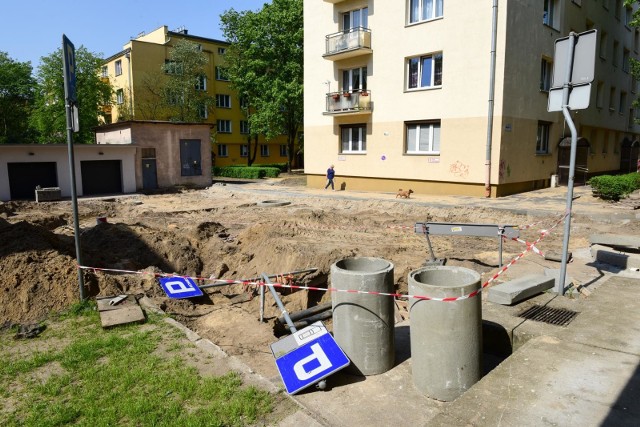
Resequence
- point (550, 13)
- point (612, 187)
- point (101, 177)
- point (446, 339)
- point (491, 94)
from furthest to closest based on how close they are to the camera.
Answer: point (101, 177) → point (550, 13) → point (491, 94) → point (612, 187) → point (446, 339)

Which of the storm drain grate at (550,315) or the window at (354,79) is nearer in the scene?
the storm drain grate at (550,315)

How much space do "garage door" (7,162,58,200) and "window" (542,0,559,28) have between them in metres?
28.2

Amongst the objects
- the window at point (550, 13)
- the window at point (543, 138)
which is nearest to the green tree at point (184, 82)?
the window at point (550, 13)

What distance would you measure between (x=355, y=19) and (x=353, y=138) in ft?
22.1

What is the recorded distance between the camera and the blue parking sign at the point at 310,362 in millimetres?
4309

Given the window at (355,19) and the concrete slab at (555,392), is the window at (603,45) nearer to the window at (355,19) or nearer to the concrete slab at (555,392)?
the window at (355,19)

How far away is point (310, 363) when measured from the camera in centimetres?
449

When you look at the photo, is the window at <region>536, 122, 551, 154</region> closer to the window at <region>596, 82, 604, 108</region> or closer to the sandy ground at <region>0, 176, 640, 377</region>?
the sandy ground at <region>0, 176, 640, 377</region>

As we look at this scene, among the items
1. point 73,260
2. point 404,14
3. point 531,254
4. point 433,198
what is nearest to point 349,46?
point 404,14

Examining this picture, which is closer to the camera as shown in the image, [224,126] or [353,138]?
[353,138]

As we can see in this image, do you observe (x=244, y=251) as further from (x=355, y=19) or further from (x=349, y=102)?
(x=355, y=19)

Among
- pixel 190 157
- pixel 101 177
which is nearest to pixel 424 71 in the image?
pixel 190 157

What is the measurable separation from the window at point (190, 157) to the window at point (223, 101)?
63.3 feet

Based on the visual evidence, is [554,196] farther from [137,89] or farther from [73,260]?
[137,89]
